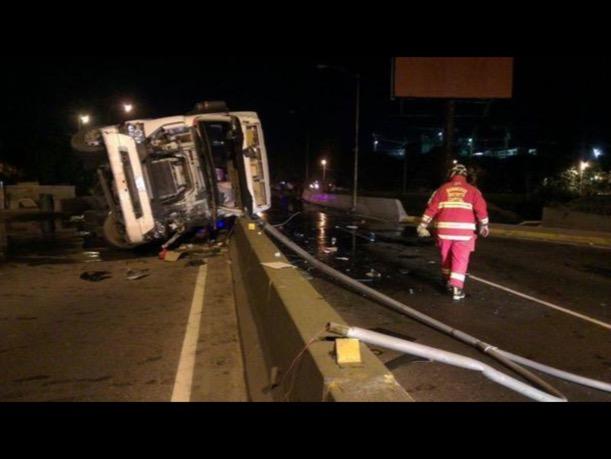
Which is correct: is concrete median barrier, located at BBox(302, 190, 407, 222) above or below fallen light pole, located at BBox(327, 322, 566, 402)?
below

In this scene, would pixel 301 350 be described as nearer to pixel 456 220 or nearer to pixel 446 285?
pixel 456 220

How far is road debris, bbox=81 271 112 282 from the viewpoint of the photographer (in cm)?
1059

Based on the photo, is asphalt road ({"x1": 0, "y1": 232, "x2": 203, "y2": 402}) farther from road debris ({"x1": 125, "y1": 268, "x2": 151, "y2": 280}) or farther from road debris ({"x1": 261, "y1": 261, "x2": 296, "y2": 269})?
road debris ({"x1": 261, "y1": 261, "x2": 296, "y2": 269})

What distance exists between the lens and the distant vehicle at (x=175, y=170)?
12539 millimetres

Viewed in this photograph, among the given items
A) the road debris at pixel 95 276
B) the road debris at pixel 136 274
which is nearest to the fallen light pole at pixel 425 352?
the road debris at pixel 136 274

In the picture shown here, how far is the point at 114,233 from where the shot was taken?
13.8 metres

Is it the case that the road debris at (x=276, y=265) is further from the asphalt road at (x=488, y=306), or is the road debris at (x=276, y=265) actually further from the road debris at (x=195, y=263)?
the road debris at (x=195, y=263)

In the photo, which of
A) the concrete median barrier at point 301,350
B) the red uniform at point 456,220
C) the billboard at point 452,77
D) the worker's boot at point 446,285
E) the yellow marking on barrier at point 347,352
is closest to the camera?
the concrete median barrier at point 301,350

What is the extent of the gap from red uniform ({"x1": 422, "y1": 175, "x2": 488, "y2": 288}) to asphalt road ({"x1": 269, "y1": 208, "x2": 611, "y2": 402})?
489 millimetres

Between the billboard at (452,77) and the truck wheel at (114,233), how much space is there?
20874 millimetres

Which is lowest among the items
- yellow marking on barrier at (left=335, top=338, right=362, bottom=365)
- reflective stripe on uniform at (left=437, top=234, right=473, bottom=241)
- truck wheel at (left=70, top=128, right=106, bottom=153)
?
yellow marking on barrier at (left=335, top=338, right=362, bottom=365)

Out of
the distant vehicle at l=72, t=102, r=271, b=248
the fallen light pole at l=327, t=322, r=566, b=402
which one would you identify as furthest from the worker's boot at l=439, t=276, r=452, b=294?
the distant vehicle at l=72, t=102, r=271, b=248
